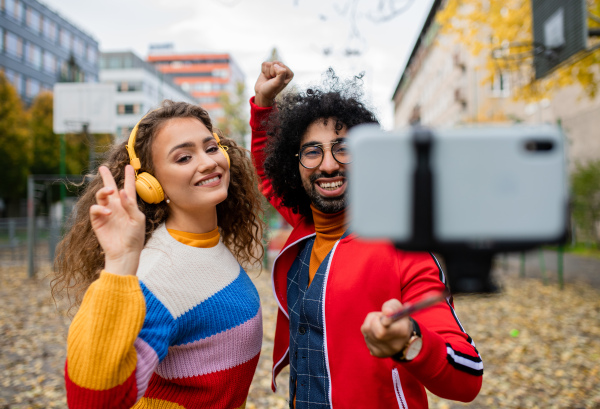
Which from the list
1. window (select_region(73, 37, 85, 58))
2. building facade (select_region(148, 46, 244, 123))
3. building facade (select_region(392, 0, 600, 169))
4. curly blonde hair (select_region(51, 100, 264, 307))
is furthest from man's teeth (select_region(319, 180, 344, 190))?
building facade (select_region(148, 46, 244, 123))

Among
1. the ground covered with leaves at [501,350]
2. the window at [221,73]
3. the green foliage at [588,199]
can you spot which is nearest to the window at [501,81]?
the ground covered with leaves at [501,350]

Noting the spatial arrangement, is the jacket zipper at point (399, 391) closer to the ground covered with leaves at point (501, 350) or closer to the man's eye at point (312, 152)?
the man's eye at point (312, 152)

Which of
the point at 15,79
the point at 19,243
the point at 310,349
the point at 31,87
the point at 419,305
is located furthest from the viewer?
the point at 31,87

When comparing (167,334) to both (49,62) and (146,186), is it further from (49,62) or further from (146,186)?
(49,62)

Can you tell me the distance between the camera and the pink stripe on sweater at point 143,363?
4.23ft

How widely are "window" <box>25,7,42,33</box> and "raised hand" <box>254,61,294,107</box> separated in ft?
155

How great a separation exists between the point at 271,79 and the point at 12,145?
2467 centimetres

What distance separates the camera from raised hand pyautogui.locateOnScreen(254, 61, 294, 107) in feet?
6.41

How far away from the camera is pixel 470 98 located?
28594mm

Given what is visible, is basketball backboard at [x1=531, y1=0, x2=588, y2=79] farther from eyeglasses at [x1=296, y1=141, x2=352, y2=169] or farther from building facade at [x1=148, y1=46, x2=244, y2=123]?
building facade at [x1=148, y1=46, x2=244, y2=123]

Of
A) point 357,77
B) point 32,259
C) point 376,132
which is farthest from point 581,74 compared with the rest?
point 32,259

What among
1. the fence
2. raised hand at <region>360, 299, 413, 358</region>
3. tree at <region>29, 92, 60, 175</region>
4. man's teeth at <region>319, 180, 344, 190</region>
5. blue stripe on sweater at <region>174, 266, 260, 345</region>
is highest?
tree at <region>29, 92, 60, 175</region>

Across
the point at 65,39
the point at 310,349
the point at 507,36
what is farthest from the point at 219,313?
the point at 65,39

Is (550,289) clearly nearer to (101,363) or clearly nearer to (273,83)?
(273,83)
